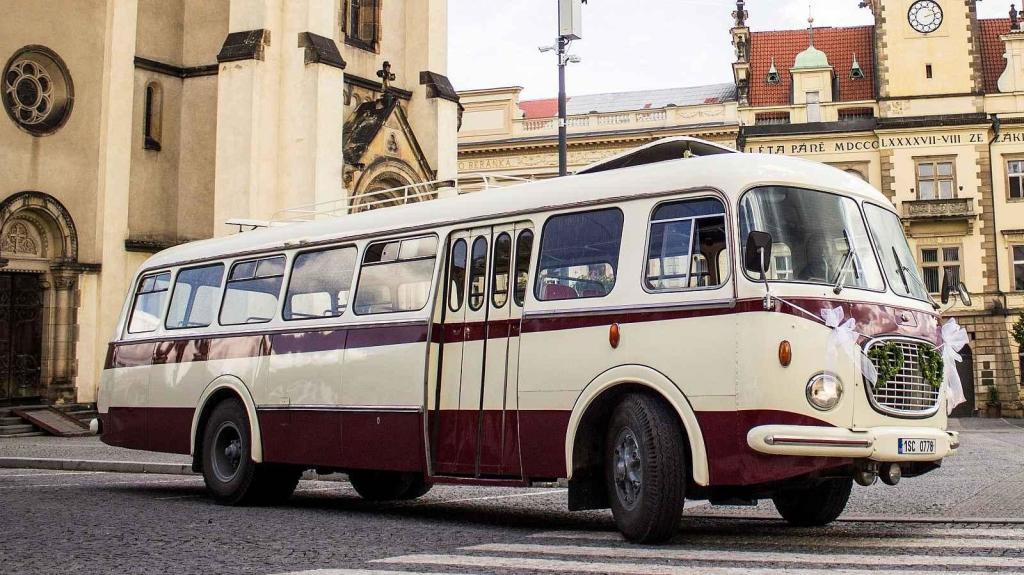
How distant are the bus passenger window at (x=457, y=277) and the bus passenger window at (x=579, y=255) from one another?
0.94m

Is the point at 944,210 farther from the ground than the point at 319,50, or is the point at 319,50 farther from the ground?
the point at 319,50

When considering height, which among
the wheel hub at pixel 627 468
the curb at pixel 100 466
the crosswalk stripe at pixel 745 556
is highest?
the wheel hub at pixel 627 468

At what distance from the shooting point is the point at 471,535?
9.26 metres

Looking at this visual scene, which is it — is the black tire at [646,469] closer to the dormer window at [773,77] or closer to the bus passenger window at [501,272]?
the bus passenger window at [501,272]

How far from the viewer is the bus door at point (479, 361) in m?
9.71

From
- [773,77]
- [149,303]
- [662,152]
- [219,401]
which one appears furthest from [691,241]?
[773,77]

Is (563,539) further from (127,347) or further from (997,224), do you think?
(997,224)

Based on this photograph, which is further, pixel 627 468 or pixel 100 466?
pixel 100 466

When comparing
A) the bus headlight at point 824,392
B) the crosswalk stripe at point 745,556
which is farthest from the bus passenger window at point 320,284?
the bus headlight at point 824,392

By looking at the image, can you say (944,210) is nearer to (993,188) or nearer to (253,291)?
(993,188)

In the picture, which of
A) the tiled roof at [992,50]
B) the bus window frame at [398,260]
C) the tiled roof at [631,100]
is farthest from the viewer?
the tiled roof at [631,100]

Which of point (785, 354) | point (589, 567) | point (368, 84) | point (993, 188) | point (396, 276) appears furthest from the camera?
point (993, 188)

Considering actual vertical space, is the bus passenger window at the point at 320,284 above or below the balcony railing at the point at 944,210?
below

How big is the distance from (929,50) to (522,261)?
1788 inches
